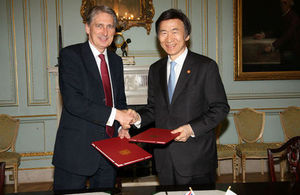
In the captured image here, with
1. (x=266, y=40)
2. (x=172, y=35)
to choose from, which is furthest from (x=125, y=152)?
(x=266, y=40)

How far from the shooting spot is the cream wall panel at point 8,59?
14.3 ft

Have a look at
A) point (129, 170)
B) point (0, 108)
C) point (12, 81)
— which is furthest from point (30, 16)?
point (129, 170)

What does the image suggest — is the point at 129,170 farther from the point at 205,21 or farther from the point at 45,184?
the point at 205,21

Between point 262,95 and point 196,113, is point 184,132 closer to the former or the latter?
point 196,113

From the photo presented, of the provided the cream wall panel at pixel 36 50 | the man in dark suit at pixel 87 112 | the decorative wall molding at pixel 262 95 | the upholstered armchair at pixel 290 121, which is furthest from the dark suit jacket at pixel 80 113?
the upholstered armchair at pixel 290 121

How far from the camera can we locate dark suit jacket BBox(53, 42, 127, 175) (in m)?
1.90

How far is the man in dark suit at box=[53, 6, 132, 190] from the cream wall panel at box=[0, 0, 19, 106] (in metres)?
2.87

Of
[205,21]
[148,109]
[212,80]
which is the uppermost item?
[205,21]

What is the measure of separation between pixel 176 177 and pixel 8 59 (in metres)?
3.76

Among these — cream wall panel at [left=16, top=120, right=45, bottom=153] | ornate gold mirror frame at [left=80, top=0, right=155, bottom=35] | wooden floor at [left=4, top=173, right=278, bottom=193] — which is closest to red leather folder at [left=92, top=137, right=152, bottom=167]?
wooden floor at [left=4, top=173, right=278, bottom=193]

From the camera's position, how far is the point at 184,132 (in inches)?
68.9

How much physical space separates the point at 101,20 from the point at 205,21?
2956mm

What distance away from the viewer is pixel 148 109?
2273 millimetres

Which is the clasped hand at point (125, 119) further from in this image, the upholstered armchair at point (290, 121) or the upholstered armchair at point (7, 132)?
the upholstered armchair at point (290, 121)
